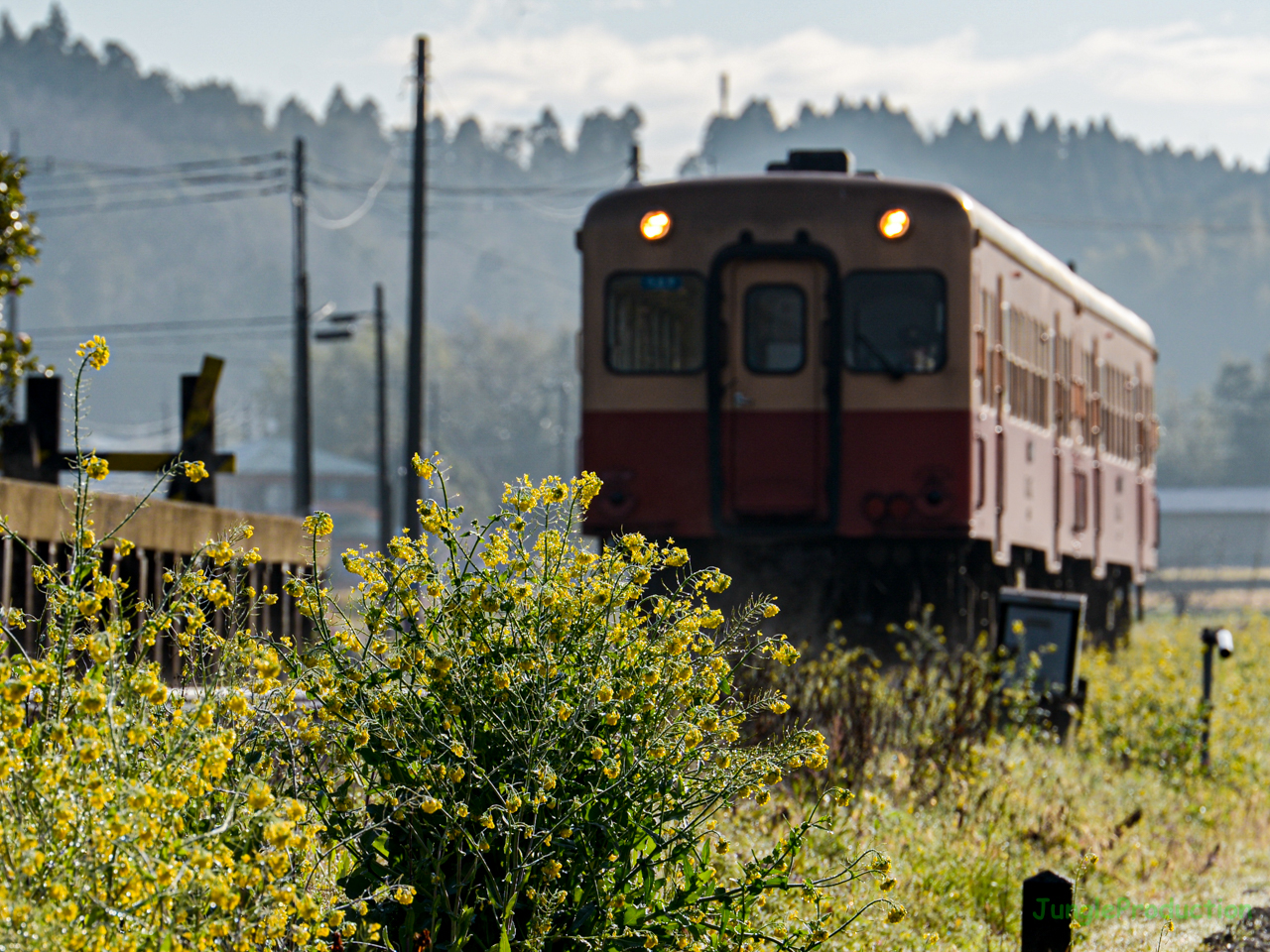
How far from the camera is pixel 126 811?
307 centimetres

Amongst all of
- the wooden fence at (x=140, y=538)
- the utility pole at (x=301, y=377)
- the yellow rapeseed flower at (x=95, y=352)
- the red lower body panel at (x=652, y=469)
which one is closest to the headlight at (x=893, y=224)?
the red lower body panel at (x=652, y=469)

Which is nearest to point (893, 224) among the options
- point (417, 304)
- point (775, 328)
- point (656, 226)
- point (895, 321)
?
point (895, 321)

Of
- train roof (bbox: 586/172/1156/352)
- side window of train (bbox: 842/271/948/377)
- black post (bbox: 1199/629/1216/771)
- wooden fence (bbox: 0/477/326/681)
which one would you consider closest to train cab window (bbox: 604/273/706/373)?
train roof (bbox: 586/172/1156/352)

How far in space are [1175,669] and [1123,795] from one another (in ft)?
24.0

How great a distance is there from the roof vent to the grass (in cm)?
380

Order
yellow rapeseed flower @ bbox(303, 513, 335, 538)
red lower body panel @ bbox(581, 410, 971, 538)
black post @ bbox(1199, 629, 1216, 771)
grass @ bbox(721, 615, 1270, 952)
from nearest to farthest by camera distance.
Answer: yellow rapeseed flower @ bbox(303, 513, 335, 538) → grass @ bbox(721, 615, 1270, 952) → black post @ bbox(1199, 629, 1216, 771) → red lower body panel @ bbox(581, 410, 971, 538)

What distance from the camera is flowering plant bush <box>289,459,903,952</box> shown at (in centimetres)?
391

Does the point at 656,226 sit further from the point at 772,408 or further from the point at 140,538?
the point at 140,538

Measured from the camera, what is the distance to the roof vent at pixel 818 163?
1172 centimetres

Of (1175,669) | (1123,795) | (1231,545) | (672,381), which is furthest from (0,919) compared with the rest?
(1231,545)

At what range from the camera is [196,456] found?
9.27m

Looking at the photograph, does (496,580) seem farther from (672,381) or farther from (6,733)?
(672,381)

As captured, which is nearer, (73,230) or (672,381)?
(672,381)

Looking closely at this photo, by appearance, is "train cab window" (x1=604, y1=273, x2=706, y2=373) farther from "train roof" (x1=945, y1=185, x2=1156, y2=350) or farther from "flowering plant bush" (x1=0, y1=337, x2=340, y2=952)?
"flowering plant bush" (x1=0, y1=337, x2=340, y2=952)
